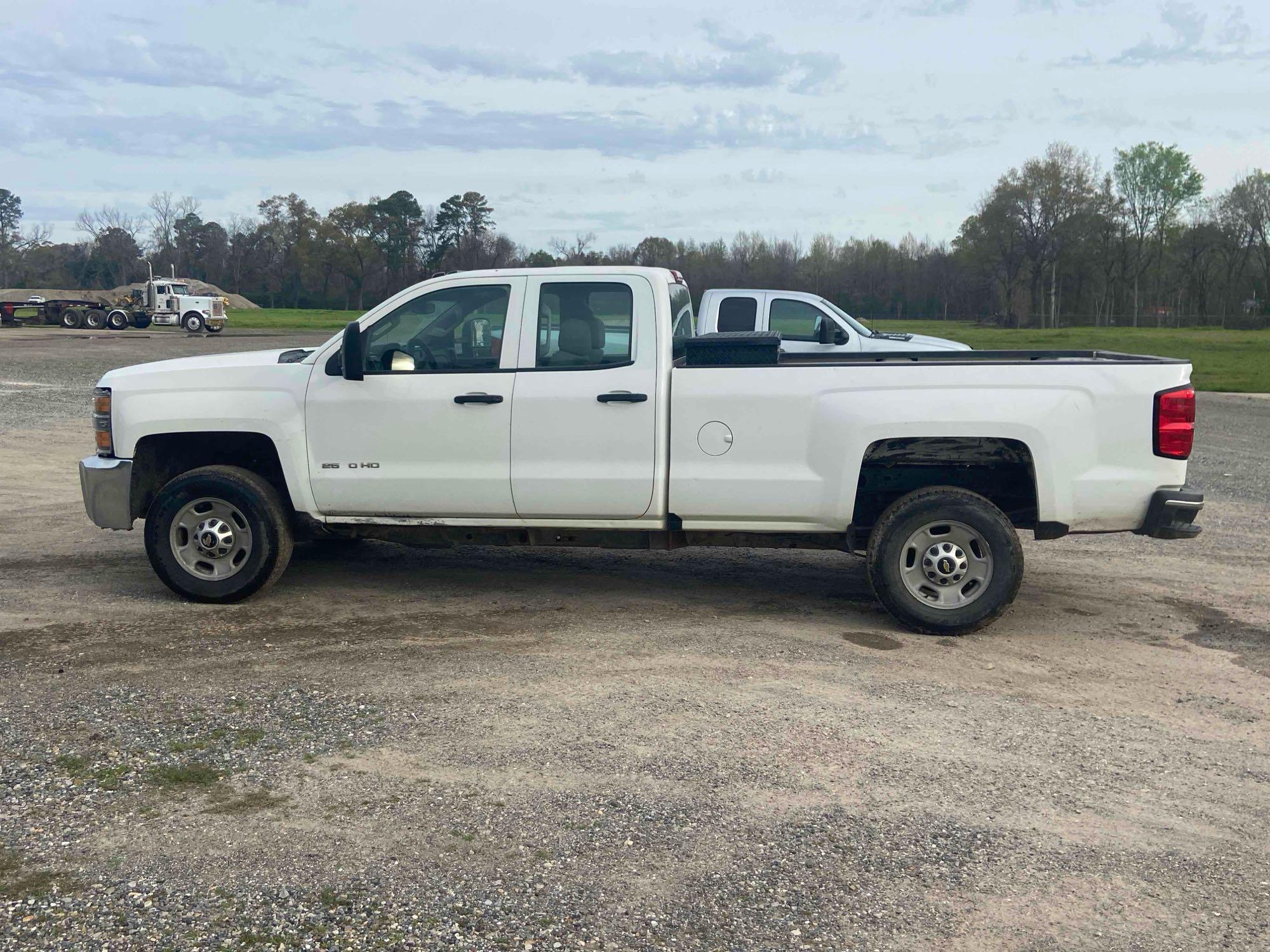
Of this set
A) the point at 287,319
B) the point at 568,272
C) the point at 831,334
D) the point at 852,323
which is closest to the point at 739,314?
the point at 831,334

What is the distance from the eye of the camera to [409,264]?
81.1m

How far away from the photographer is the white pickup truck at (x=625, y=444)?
663cm

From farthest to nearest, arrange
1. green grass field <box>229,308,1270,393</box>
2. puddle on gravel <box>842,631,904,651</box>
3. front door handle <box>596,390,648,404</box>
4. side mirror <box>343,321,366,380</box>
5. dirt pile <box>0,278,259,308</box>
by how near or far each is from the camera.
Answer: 1. dirt pile <box>0,278,259,308</box>
2. green grass field <box>229,308,1270,393</box>
3. side mirror <box>343,321,366,380</box>
4. front door handle <box>596,390,648,404</box>
5. puddle on gravel <box>842,631,904,651</box>

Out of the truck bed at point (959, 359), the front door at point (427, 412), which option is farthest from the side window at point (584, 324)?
the truck bed at point (959, 359)

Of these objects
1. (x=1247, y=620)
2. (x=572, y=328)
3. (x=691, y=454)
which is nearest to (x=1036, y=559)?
(x=1247, y=620)

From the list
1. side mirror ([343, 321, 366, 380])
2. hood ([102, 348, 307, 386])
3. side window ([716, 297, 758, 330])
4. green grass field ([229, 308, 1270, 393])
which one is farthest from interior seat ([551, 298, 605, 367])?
green grass field ([229, 308, 1270, 393])

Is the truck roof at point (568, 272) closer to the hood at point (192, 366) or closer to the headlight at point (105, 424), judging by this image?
the hood at point (192, 366)

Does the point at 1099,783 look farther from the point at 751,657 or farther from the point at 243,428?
the point at 243,428

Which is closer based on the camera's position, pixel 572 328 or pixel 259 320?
pixel 572 328

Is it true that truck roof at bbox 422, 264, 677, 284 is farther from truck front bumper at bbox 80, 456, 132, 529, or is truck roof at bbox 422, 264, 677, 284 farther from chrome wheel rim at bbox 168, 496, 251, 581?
truck front bumper at bbox 80, 456, 132, 529

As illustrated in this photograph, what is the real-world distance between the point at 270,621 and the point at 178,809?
2700mm

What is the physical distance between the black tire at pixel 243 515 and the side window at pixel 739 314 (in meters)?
8.90

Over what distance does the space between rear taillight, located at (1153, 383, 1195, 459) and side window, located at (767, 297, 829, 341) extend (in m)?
9.08

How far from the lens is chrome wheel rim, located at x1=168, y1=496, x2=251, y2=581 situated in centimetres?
735
